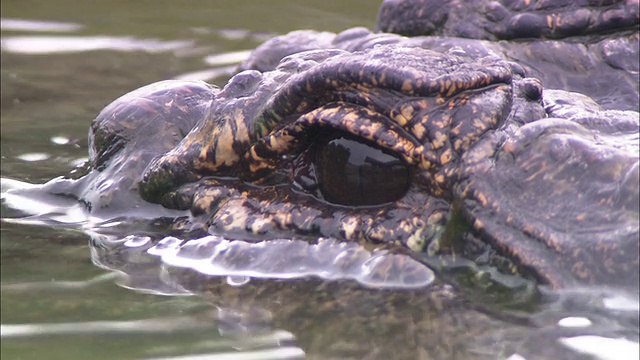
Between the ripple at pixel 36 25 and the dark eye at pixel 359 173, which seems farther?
the ripple at pixel 36 25

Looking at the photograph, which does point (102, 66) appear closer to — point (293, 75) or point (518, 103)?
point (293, 75)

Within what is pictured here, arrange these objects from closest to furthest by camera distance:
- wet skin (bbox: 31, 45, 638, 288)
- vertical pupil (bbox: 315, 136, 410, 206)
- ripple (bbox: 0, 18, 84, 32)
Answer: wet skin (bbox: 31, 45, 638, 288) → vertical pupil (bbox: 315, 136, 410, 206) → ripple (bbox: 0, 18, 84, 32)

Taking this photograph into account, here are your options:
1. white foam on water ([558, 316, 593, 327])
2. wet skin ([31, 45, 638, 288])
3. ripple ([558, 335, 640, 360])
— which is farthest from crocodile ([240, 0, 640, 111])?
ripple ([558, 335, 640, 360])

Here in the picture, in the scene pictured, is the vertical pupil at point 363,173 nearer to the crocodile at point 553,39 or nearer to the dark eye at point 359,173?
the dark eye at point 359,173

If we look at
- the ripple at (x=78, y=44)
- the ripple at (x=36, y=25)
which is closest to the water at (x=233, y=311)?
the ripple at (x=78, y=44)

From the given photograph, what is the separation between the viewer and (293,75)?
3.28 m

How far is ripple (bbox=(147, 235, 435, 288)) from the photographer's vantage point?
2848 millimetres

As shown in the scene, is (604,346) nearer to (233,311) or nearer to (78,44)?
(233,311)

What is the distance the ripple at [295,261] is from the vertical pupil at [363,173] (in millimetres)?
159

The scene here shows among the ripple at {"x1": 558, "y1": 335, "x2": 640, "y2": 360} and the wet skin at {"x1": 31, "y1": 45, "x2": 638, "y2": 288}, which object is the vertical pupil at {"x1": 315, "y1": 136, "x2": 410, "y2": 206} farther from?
the ripple at {"x1": 558, "y1": 335, "x2": 640, "y2": 360}

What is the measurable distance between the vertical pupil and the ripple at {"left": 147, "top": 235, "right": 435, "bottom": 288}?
16 centimetres

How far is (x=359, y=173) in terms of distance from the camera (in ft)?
9.99

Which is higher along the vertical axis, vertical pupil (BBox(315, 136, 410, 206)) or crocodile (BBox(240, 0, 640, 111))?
crocodile (BBox(240, 0, 640, 111))

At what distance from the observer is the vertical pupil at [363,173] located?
3033mm
